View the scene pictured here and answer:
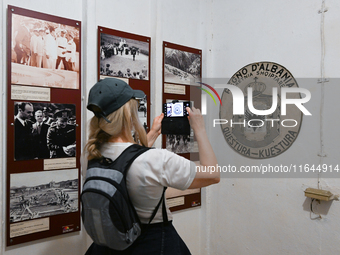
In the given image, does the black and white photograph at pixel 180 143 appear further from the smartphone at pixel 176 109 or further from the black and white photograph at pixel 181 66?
the smartphone at pixel 176 109

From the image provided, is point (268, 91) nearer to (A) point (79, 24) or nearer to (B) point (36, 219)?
(A) point (79, 24)

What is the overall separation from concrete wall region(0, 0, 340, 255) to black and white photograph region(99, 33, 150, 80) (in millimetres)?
69

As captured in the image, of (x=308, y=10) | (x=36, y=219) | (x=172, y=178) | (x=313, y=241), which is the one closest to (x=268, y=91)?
(x=308, y=10)

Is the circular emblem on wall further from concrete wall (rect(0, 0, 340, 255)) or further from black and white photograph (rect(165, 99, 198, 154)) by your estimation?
black and white photograph (rect(165, 99, 198, 154))

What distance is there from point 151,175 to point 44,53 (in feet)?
3.89

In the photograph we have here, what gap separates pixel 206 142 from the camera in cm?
122

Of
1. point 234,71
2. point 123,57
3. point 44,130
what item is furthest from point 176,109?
point 234,71

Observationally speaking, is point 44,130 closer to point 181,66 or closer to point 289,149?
point 181,66

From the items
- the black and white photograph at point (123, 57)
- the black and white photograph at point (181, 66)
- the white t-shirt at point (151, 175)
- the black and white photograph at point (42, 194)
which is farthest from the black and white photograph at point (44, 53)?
the white t-shirt at point (151, 175)

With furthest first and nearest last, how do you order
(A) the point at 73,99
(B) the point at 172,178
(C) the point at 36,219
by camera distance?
(A) the point at 73,99
(C) the point at 36,219
(B) the point at 172,178

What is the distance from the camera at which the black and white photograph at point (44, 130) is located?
1660mm

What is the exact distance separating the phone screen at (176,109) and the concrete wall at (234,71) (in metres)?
0.56

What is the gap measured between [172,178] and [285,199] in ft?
4.11

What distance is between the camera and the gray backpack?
1.03m
